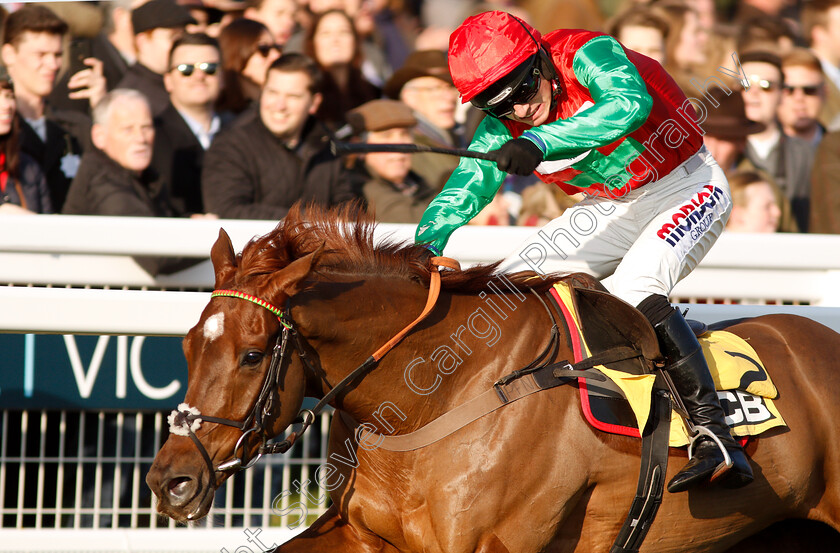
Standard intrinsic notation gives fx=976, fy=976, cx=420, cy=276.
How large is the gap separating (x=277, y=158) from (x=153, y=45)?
0.93m

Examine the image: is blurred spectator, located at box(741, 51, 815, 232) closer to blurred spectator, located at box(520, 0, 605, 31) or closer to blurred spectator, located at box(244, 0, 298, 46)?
blurred spectator, located at box(520, 0, 605, 31)

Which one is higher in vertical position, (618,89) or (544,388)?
(618,89)

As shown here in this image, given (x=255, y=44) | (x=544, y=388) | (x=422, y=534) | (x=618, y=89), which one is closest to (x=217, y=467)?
(x=422, y=534)

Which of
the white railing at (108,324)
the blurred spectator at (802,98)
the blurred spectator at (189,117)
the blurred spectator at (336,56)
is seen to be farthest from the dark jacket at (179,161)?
the blurred spectator at (802,98)

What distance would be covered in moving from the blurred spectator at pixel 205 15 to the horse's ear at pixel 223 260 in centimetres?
A: 298

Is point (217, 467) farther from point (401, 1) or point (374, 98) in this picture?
point (401, 1)

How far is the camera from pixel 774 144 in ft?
18.7

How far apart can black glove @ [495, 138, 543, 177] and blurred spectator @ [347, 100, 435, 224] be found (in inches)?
91.7

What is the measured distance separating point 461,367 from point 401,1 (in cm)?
366

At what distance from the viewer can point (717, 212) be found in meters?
2.95

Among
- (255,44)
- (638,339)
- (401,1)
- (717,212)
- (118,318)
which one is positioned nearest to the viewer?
(638,339)

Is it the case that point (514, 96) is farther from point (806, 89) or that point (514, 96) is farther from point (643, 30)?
point (806, 89)

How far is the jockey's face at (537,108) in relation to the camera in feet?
9.29

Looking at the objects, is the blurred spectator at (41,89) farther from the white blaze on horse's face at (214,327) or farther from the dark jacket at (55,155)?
the white blaze on horse's face at (214,327)
